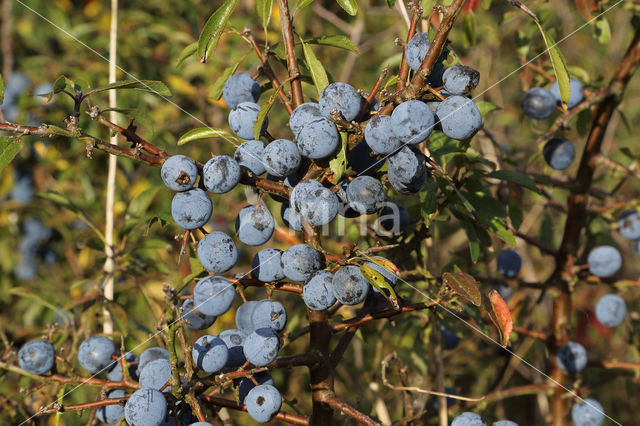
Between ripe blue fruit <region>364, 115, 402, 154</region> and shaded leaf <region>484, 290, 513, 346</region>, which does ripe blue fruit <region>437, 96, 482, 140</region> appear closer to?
ripe blue fruit <region>364, 115, 402, 154</region>

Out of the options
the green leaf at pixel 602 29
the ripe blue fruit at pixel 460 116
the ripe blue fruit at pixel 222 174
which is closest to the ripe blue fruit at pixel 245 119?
the ripe blue fruit at pixel 222 174

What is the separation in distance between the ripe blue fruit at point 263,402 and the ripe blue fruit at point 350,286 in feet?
0.75

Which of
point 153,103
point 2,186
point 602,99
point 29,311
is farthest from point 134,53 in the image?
point 602,99

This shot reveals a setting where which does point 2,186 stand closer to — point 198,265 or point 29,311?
point 29,311

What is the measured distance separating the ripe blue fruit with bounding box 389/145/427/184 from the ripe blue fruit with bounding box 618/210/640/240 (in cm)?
142

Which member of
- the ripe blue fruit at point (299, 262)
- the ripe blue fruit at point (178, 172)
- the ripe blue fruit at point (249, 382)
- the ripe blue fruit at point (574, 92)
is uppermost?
the ripe blue fruit at point (574, 92)

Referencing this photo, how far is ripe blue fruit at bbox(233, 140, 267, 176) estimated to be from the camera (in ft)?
3.93

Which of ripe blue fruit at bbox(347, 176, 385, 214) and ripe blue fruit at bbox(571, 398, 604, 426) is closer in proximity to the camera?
ripe blue fruit at bbox(347, 176, 385, 214)

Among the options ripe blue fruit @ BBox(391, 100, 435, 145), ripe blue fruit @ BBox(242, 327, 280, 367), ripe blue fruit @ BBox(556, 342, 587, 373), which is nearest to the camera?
ripe blue fruit @ BBox(391, 100, 435, 145)

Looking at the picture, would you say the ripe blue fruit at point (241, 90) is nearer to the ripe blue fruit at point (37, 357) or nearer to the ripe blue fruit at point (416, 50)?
→ the ripe blue fruit at point (416, 50)

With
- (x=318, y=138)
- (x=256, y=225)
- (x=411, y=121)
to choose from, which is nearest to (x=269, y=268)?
(x=256, y=225)

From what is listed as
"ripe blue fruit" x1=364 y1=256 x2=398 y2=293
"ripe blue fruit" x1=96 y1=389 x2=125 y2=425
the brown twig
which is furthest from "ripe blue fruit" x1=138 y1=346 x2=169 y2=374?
the brown twig

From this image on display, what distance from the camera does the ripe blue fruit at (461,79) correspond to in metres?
1.13

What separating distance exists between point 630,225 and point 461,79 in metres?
1.43
